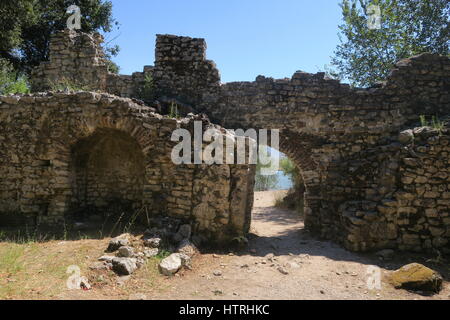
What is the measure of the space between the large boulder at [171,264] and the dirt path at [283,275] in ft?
0.40

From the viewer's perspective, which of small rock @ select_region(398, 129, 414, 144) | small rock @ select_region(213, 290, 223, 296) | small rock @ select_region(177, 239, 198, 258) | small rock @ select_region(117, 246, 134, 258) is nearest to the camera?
small rock @ select_region(213, 290, 223, 296)

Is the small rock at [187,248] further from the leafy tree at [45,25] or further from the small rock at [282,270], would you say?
the leafy tree at [45,25]

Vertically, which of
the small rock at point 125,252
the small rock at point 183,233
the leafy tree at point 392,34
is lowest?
the small rock at point 125,252

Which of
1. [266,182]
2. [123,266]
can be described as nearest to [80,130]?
[123,266]

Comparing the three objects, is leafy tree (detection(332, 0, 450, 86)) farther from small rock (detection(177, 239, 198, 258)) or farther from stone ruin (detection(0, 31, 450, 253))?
small rock (detection(177, 239, 198, 258))

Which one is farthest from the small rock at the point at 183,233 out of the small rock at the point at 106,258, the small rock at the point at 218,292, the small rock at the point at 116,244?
the small rock at the point at 218,292

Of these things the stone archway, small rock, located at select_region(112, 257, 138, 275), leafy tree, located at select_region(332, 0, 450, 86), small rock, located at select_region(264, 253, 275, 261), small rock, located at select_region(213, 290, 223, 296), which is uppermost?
leafy tree, located at select_region(332, 0, 450, 86)

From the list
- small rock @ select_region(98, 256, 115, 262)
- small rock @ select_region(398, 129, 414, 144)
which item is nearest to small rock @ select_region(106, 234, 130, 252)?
small rock @ select_region(98, 256, 115, 262)

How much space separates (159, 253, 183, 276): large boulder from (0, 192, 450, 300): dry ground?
9cm

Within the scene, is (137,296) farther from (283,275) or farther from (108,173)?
(108,173)

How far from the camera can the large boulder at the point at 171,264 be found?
4.55m

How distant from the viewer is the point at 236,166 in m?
5.93

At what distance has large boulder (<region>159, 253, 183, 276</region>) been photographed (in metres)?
4.55

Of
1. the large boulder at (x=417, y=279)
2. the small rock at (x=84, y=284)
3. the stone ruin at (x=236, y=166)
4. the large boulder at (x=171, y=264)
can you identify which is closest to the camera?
the small rock at (x=84, y=284)
